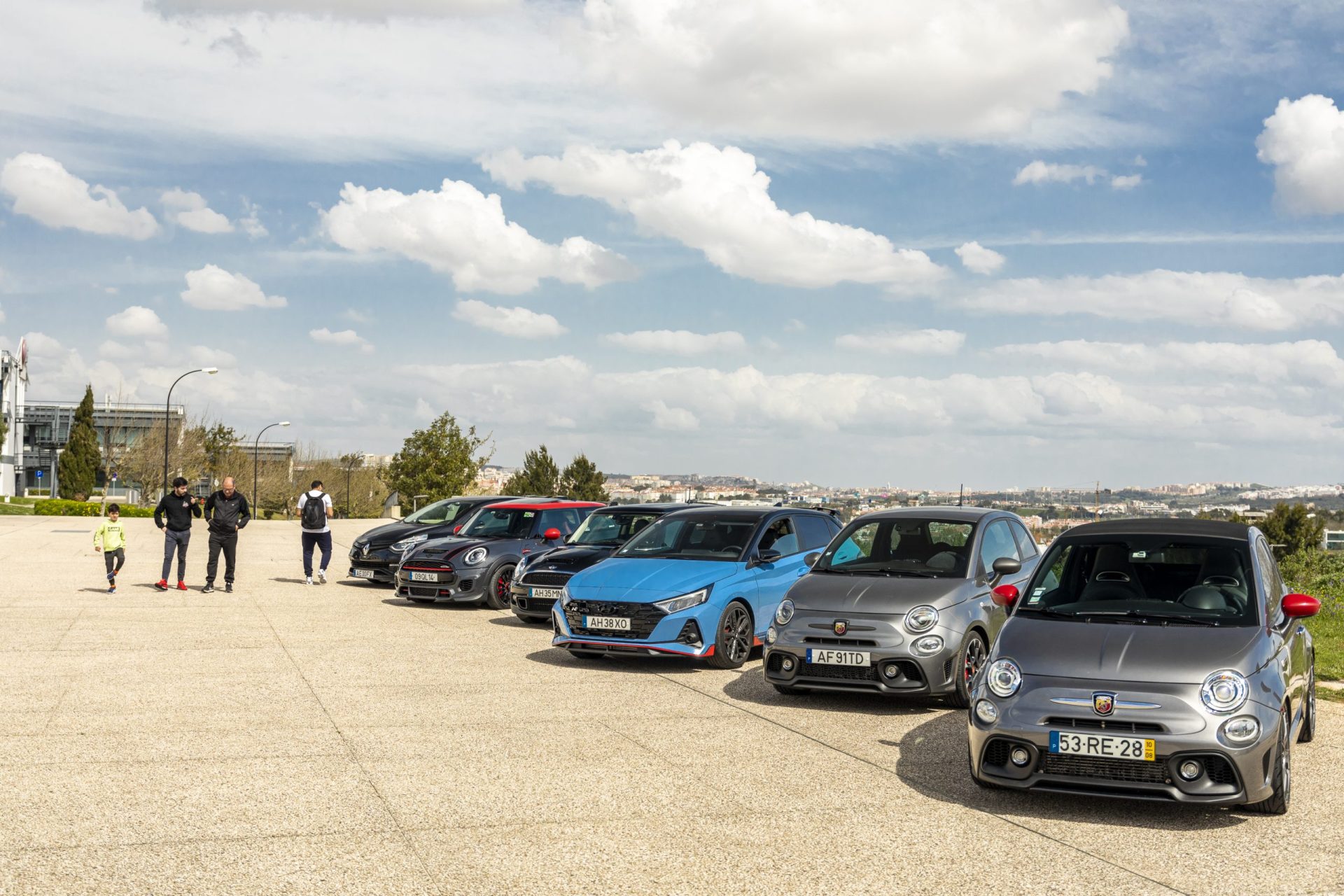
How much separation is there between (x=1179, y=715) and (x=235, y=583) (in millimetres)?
17294

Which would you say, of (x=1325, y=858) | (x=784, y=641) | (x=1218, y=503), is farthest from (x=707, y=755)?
(x=1218, y=503)

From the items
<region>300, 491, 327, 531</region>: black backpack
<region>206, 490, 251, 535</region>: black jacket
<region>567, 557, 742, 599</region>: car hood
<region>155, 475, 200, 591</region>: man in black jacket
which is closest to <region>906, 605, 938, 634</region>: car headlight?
<region>567, 557, 742, 599</region>: car hood

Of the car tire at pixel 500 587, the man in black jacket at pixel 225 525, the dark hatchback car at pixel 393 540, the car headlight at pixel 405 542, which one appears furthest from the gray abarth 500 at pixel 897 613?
the man in black jacket at pixel 225 525

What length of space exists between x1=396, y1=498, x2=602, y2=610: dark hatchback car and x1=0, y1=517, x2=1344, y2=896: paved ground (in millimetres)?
5068

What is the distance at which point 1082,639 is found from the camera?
6.84 meters

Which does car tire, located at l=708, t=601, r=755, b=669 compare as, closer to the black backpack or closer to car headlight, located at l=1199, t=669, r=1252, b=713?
car headlight, located at l=1199, t=669, r=1252, b=713

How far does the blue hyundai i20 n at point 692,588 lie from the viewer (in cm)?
1135

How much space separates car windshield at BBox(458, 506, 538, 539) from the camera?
18.1 meters

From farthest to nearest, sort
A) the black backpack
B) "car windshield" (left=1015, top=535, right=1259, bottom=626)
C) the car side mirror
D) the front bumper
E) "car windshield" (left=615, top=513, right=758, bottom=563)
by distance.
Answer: the black backpack, "car windshield" (left=615, top=513, right=758, bottom=563), the car side mirror, "car windshield" (left=1015, top=535, right=1259, bottom=626), the front bumper

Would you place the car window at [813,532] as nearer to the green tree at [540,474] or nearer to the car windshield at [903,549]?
the car windshield at [903,549]

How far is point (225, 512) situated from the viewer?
18656 millimetres

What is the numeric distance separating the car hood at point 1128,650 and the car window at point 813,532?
604 cm

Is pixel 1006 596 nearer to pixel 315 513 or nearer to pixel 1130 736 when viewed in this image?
pixel 1130 736

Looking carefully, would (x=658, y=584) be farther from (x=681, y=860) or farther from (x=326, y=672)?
(x=681, y=860)
